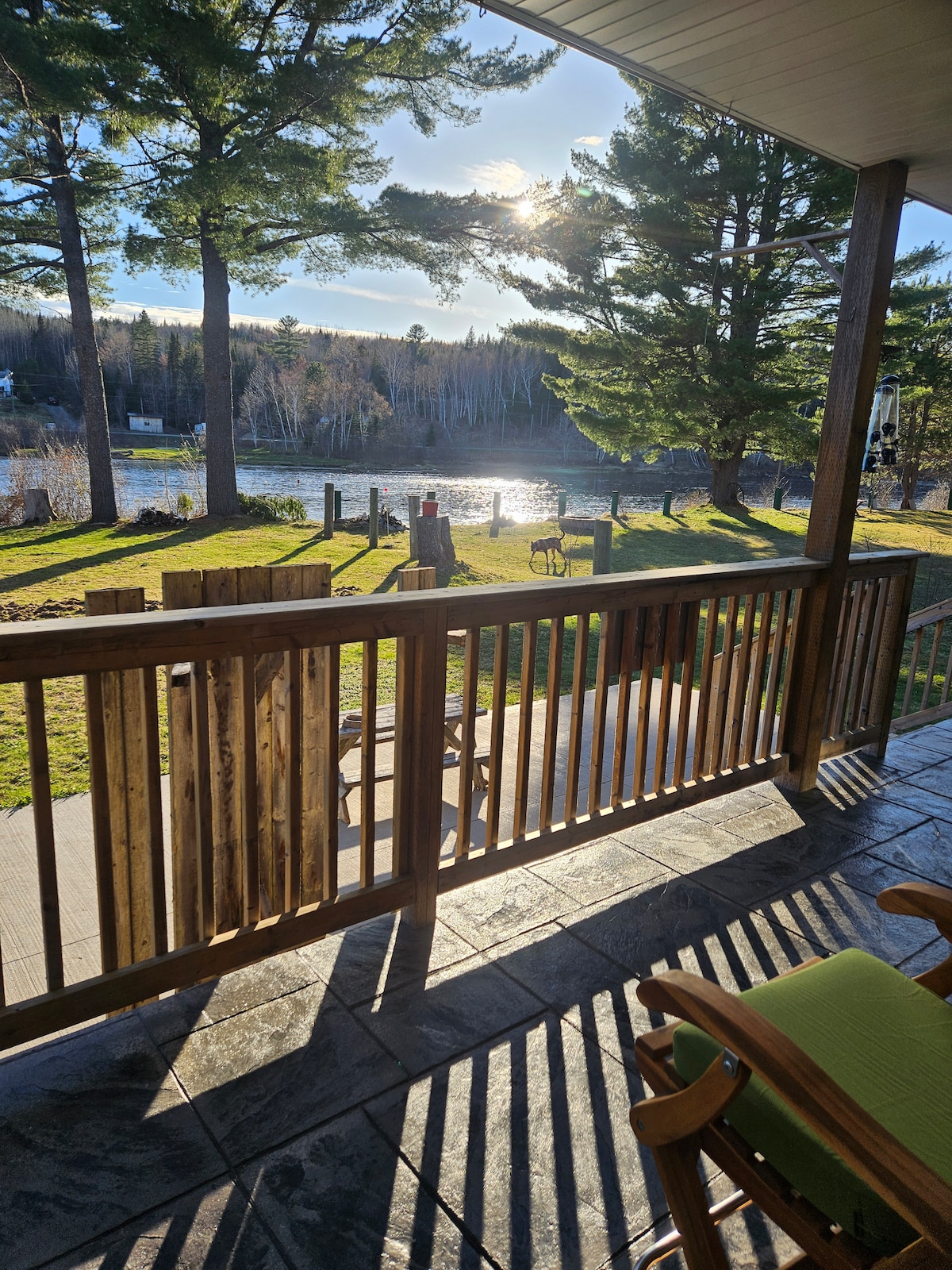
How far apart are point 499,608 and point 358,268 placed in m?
13.1

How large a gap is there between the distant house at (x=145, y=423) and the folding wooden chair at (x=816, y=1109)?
28.8 metres

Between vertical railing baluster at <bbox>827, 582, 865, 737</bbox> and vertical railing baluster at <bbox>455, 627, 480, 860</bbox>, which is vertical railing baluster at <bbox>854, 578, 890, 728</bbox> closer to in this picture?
vertical railing baluster at <bbox>827, 582, 865, 737</bbox>

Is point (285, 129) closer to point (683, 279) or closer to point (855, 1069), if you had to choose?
point (683, 279)

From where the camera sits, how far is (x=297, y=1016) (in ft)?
6.28

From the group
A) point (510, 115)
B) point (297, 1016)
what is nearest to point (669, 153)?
point (510, 115)

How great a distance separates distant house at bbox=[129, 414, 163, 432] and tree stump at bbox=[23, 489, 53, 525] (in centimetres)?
1686

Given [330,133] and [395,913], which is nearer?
[395,913]

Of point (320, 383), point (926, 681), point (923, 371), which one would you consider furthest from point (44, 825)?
point (320, 383)

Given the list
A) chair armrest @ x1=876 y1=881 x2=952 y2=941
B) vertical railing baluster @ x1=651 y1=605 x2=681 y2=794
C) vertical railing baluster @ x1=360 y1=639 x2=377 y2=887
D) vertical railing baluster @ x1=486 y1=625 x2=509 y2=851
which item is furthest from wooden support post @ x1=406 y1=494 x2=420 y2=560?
chair armrest @ x1=876 y1=881 x2=952 y2=941

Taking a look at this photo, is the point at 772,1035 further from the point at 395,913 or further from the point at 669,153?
the point at 669,153

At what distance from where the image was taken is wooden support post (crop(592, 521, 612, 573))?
8844 millimetres

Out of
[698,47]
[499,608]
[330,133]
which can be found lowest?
[499,608]

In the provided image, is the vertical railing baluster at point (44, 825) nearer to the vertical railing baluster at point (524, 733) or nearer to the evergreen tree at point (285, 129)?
the vertical railing baluster at point (524, 733)

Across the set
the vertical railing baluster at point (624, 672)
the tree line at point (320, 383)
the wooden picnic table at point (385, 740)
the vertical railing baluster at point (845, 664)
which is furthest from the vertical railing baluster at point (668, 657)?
the tree line at point (320, 383)
